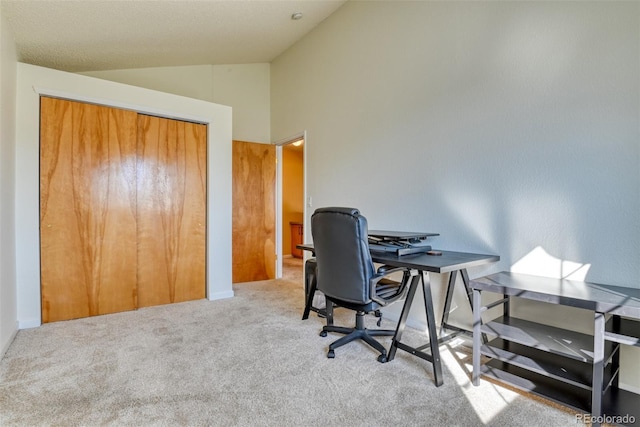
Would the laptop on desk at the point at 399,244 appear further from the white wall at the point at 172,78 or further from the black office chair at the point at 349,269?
the white wall at the point at 172,78

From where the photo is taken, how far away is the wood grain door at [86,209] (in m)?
2.85

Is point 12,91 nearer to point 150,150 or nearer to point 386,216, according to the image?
point 150,150

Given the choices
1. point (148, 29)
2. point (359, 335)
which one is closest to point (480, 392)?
point (359, 335)

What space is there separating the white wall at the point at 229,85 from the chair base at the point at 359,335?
3.38m

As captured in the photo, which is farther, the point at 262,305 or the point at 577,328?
the point at 262,305

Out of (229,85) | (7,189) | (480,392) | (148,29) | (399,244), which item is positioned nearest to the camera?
(480,392)

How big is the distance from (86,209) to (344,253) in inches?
102

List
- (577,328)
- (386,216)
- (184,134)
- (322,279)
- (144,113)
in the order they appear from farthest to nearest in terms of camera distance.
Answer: (184,134)
(144,113)
(386,216)
(322,279)
(577,328)

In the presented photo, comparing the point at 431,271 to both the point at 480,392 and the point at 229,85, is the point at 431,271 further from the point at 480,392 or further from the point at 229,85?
the point at 229,85

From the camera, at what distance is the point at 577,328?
1.87 m

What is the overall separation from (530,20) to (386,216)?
71.4 inches

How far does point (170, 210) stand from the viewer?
3.47 m

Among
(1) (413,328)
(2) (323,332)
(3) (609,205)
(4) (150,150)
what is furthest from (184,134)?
(3) (609,205)

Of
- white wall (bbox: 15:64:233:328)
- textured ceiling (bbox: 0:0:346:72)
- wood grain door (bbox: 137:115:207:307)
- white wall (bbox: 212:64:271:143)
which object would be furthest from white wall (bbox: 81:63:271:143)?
wood grain door (bbox: 137:115:207:307)
